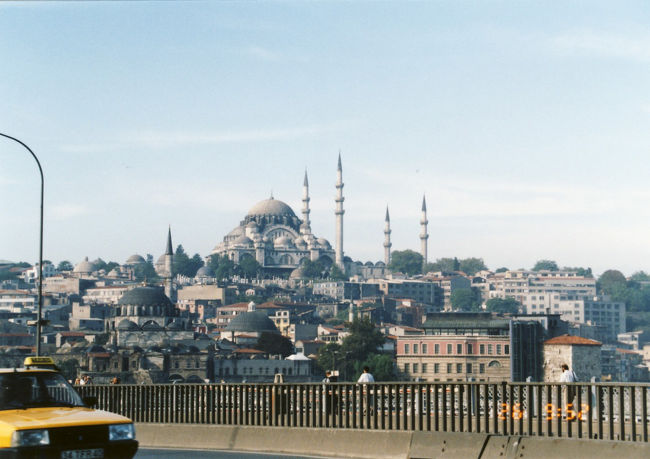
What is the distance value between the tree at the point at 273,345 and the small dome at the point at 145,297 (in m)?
14.9

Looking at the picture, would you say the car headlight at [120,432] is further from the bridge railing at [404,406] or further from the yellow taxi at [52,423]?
the bridge railing at [404,406]

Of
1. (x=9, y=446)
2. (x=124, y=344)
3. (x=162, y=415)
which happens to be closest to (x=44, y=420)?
(x=9, y=446)

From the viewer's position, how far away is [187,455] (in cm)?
1966

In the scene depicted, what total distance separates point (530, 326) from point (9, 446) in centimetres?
12354

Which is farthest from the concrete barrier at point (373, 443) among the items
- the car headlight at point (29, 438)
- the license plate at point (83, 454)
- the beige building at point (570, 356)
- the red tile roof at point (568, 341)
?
the red tile roof at point (568, 341)

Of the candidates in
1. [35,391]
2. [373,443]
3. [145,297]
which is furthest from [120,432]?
[145,297]

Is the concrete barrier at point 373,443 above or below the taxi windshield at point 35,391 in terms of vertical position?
below

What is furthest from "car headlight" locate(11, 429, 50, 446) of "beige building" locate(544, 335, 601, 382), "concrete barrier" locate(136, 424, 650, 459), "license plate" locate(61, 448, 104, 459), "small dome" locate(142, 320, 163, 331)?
"small dome" locate(142, 320, 163, 331)

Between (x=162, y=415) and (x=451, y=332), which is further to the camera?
(x=451, y=332)

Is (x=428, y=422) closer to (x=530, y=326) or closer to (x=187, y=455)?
(x=187, y=455)

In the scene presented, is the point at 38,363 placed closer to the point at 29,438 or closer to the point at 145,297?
the point at 29,438

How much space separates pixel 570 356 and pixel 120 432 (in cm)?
12251

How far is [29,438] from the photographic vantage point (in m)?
13.3

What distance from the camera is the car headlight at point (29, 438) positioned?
43.4ft
